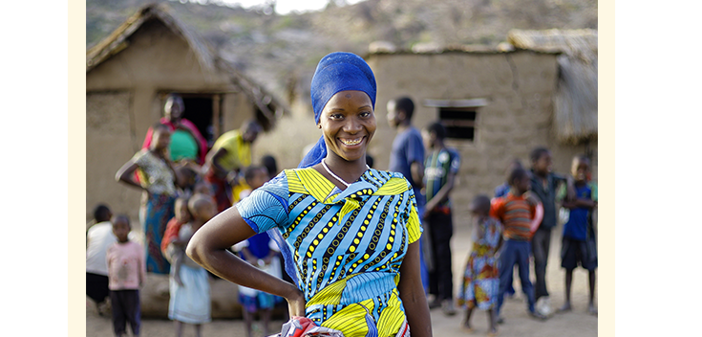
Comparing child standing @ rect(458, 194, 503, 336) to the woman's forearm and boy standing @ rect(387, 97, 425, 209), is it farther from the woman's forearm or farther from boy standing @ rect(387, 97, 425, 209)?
the woman's forearm

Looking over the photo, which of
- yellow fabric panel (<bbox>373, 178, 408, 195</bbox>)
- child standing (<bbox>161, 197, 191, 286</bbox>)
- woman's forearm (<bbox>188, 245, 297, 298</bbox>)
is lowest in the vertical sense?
child standing (<bbox>161, 197, 191, 286</bbox>)

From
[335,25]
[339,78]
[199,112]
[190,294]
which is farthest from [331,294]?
[335,25]

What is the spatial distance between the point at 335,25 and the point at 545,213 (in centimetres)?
2611

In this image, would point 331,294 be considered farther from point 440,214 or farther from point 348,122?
point 440,214

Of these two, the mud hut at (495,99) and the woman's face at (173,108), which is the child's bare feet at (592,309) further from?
the woman's face at (173,108)

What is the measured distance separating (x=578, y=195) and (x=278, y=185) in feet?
14.9

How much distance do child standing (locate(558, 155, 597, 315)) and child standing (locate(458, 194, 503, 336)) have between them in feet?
3.21

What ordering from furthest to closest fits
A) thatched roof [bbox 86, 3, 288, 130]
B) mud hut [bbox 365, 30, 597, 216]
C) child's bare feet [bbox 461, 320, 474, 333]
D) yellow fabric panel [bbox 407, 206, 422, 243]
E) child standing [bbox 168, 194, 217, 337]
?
mud hut [bbox 365, 30, 597, 216], thatched roof [bbox 86, 3, 288, 130], child's bare feet [bbox 461, 320, 474, 333], child standing [bbox 168, 194, 217, 337], yellow fabric panel [bbox 407, 206, 422, 243]

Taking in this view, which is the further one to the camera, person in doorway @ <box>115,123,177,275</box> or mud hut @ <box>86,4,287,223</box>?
mud hut @ <box>86,4,287,223</box>

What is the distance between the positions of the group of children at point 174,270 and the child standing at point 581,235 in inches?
110

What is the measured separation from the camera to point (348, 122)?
1.62 metres

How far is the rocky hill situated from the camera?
2419 centimetres

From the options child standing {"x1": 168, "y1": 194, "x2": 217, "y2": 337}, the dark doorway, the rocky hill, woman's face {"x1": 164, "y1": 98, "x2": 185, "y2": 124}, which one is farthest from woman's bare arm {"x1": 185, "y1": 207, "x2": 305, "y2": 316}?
the rocky hill

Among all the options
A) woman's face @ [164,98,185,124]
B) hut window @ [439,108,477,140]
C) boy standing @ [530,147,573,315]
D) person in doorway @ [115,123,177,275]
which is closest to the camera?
person in doorway @ [115,123,177,275]
